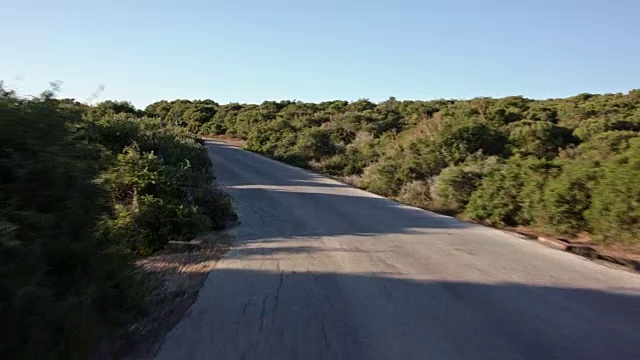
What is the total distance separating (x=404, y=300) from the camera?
7.55 meters

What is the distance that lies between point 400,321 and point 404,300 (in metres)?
0.87

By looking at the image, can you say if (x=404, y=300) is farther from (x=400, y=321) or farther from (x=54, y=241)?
(x=54, y=241)

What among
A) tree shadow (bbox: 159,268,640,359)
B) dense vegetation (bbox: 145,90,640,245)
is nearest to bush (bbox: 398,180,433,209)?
dense vegetation (bbox: 145,90,640,245)

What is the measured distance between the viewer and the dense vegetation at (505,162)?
1244 cm

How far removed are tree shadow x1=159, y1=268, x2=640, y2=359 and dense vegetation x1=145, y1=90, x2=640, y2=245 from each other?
16.0 ft

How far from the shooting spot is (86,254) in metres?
5.34

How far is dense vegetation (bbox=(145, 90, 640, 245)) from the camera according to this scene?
12.4m

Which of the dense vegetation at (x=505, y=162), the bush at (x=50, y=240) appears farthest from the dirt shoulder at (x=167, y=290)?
the dense vegetation at (x=505, y=162)

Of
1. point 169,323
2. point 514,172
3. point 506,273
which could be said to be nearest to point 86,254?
point 169,323

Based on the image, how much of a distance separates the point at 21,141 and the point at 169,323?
2.69 metres

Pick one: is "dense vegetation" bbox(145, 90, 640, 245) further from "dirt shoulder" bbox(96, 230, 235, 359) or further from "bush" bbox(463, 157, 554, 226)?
"dirt shoulder" bbox(96, 230, 235, 359)

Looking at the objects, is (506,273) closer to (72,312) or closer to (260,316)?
(260,316)

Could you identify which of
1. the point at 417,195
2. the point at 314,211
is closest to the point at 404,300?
the point at 314,211

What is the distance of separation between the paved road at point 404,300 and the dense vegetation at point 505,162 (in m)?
1.66
